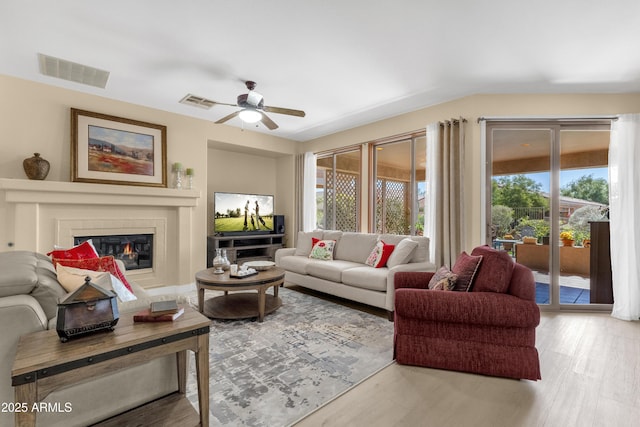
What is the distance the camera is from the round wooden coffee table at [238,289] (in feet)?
9.98

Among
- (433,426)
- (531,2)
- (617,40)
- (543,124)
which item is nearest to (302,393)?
(433,426)

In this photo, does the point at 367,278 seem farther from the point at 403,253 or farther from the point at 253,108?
the point at 253,108

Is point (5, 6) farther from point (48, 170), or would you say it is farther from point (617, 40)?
point (617, 40)

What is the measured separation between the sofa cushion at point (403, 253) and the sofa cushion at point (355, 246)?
61 cm

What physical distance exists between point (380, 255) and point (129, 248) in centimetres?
347

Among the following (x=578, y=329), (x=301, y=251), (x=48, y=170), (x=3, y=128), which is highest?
(x=3, y=128)

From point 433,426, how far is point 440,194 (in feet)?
9.46

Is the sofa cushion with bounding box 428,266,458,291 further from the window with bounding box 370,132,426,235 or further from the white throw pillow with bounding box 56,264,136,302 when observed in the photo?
the white throw pillow with bounding box 56,264,136,302

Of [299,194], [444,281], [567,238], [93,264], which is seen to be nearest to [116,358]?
[93,264]

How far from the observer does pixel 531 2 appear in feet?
6.88

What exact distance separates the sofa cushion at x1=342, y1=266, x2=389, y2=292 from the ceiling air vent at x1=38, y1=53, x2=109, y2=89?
352cm

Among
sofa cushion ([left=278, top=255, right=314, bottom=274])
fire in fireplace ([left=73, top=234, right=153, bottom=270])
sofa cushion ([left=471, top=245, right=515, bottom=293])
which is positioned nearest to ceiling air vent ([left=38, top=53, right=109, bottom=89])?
fire in fireplace ([left=73, top=234, right=153, bottom=270])

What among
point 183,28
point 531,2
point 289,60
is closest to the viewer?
point 531,2

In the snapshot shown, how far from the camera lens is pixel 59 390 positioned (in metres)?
1.27
